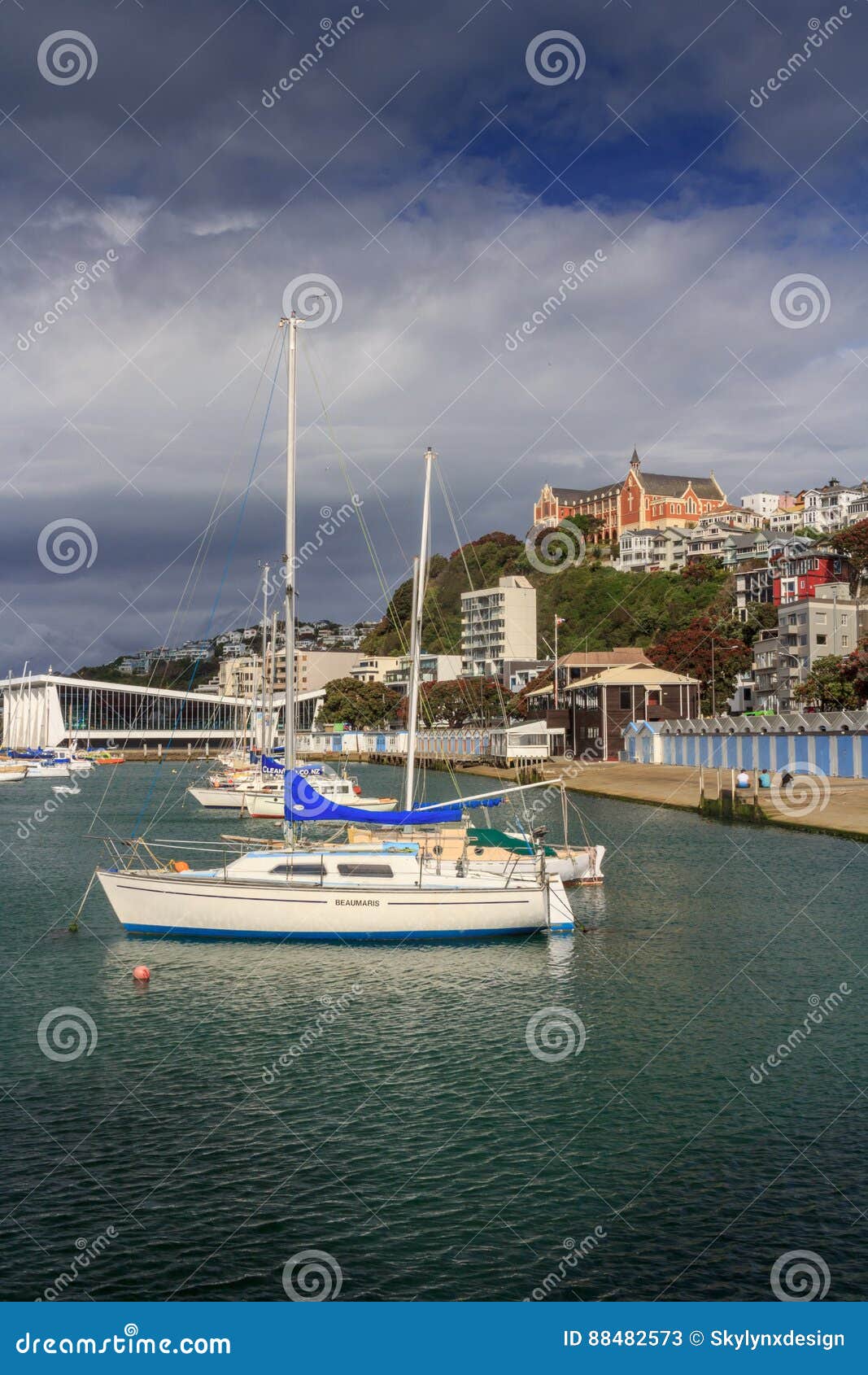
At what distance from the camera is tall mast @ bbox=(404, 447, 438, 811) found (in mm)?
38062

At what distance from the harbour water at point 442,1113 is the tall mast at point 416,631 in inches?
359

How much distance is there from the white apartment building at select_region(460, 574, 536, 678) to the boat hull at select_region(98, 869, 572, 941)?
15297 centimetres

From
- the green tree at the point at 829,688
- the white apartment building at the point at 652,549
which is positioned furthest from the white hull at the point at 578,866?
the white apartment building at the point at 652,549

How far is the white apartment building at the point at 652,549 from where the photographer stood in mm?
195500

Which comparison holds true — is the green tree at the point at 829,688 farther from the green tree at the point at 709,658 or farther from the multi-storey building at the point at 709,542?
the multi-storey building at the point at 709,542

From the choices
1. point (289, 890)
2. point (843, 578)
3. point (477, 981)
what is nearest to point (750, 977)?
point (477, 981)

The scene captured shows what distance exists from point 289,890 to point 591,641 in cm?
14270

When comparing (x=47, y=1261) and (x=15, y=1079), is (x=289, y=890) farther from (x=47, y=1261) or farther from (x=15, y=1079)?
(x=47, y=1261)

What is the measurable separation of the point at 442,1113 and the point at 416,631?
22.8 m

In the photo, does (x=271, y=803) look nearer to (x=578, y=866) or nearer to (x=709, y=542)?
(x=578, y=866)

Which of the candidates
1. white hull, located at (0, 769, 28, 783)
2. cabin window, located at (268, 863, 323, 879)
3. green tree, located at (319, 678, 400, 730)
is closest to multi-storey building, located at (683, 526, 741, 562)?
green tree, located at (319, 678, 400, 730)

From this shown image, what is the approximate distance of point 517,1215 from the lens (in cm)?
1462

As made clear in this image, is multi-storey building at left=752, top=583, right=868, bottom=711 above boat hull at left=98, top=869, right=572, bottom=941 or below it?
above

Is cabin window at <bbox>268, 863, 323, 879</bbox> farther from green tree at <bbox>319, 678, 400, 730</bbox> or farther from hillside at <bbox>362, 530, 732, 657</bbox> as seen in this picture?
green tree at <bbox>319, 678, 400, 730</bbox>
